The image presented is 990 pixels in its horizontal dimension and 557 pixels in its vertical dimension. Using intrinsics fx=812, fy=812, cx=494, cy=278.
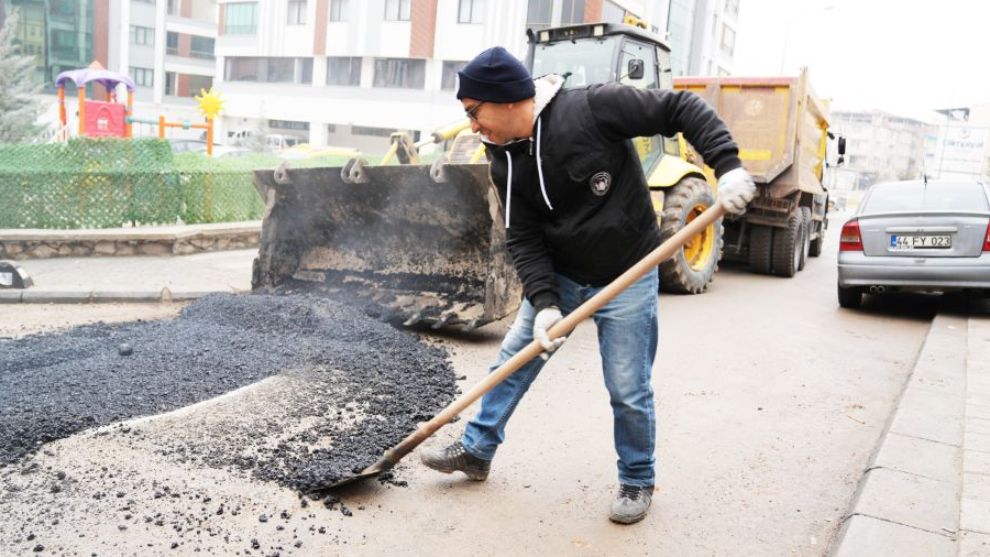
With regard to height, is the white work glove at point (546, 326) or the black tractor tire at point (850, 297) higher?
the white work glove at point (546, 326)

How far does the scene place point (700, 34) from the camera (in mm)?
46344

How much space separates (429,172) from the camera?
20.4 feet

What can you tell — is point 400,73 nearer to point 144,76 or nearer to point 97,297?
point 144,76

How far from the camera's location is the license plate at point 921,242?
750 centimetres

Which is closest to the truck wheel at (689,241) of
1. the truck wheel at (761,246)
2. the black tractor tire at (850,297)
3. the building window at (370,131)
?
the black tractor tire at (850,297)

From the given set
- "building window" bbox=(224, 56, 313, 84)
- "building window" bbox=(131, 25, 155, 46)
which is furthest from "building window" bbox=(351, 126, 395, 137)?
"building window" bbox=(131, 25, 155, 46)

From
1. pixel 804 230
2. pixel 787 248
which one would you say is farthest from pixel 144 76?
pixel 787 248

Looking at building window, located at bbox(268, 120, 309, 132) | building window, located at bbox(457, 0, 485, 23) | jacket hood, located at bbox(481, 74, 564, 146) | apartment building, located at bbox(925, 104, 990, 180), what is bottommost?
jacket hood, located at bbox(481, 74, 564, 146)

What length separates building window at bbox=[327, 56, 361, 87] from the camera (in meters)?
38.3

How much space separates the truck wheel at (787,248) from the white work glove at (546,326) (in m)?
8.13

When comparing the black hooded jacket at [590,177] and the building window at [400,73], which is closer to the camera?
the black hooded jacket at [590,177]

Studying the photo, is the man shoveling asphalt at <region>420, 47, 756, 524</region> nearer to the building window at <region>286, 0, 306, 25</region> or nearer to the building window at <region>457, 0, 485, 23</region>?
the building window at <region>457, 0, 485, 23</region>

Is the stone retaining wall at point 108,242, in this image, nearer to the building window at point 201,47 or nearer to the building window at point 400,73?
the building window at point 400,73

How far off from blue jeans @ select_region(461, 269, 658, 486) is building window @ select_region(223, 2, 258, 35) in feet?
138
